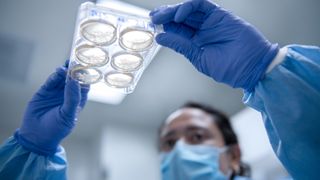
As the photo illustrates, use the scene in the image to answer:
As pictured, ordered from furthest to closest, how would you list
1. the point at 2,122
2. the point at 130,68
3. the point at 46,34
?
the point at 2,122 < the point at 46,34 < the point at 130,68

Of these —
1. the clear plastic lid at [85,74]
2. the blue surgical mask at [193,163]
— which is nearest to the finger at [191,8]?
the clear plastic lid at [85,74]

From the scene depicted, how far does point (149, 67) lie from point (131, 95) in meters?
0.36

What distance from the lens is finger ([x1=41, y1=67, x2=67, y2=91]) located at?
101 centimetres

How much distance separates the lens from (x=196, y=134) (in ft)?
5.06

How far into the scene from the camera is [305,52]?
782 mm

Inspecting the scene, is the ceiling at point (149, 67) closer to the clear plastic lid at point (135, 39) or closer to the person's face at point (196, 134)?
the person's face at point (196, 134)

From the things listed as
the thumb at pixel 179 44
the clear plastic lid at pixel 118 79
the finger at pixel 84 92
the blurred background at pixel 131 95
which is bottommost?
the blurred background at pixel 131 95

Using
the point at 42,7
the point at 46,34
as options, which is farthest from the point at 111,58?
the point at 46,34

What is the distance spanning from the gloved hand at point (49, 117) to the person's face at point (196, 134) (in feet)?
2.15

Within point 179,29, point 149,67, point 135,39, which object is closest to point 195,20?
point 179,29

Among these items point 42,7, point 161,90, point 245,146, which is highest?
point 42,7

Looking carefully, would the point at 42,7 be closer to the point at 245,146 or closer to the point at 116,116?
the point at 116,116

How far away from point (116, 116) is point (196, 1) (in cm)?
186

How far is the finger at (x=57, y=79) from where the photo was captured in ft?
3.31
